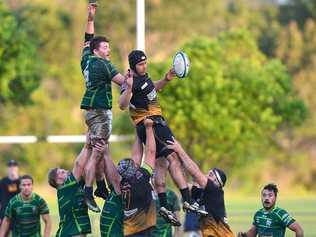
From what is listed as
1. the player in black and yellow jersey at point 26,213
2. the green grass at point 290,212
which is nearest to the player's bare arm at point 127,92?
the player in black and yellow jersey at point 26,213

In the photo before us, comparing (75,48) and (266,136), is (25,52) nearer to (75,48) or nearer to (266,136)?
(266,136)

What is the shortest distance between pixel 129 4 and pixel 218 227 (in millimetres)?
51331

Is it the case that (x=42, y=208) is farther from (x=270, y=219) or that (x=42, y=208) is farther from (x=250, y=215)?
(x=250, y=215)

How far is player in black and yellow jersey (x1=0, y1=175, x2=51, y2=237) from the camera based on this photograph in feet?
55.7

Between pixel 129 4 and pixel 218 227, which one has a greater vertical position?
pixel 129 4

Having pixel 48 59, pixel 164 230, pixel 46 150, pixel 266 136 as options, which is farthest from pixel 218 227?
pixel 48 59

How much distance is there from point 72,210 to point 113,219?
3.59ft

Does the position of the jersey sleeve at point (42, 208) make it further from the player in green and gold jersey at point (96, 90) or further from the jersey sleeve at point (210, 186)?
the jersey sleeve at point (210, 186)

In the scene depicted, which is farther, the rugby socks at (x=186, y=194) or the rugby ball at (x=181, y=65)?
the rugby socks at (x=186, y=194)

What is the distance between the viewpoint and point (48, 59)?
61.7 m

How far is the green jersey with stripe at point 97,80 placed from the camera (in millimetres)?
14216

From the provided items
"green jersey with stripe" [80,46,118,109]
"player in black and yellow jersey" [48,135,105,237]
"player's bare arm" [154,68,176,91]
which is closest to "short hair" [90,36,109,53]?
"green jersey with stripe" [80,46,118,109]

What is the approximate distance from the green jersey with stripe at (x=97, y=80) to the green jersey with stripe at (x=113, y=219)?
1.43 meters

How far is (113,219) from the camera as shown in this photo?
44.5 ft
